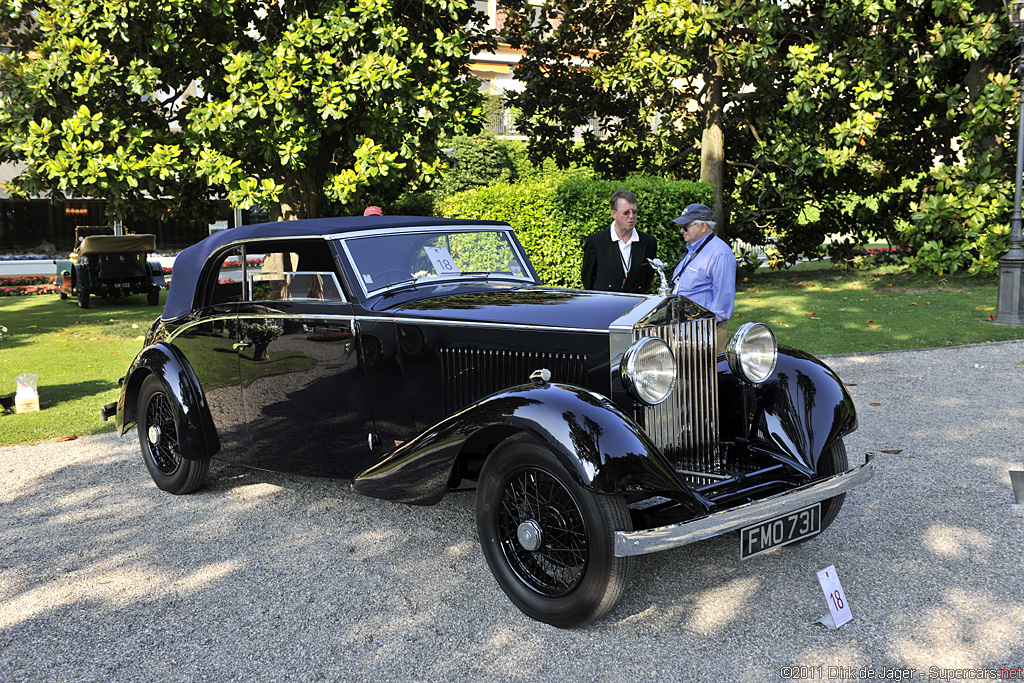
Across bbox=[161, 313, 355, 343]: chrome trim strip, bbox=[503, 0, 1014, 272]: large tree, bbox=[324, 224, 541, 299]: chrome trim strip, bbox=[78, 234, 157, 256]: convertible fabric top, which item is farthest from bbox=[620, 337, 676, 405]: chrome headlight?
bbox=[78, 234, 157, 256]: convertible fabric top

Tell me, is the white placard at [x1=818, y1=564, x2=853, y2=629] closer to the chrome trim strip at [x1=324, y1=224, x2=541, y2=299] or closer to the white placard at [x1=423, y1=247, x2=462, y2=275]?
the chrome trim strip at [x1=324, y1=224, x2=541, y2=299]

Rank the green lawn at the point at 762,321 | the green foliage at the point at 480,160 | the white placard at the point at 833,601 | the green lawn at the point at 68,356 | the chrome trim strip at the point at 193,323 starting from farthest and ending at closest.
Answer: the green foliage at the point at 480,160 → the green lawn at the point at 762,321 → the green lawn at the point at 68,356 → the chrome trim strip at the point at 193,323 → the white placard at the point at 833,601

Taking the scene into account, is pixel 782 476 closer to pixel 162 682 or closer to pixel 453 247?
pixel 453 247

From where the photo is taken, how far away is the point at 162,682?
3061mm

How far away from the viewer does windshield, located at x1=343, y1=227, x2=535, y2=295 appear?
465 centimetres

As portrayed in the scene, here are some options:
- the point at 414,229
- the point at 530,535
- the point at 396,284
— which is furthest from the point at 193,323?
the point at 530,535

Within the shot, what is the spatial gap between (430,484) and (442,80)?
8773 mm

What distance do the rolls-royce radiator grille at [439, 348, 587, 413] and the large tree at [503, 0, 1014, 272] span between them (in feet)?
38.7

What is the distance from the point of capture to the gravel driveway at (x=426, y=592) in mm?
3145

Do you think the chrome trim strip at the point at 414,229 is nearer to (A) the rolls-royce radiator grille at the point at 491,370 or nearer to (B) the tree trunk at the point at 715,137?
(A) the rolls-royce radiator grille at the point at 491,370

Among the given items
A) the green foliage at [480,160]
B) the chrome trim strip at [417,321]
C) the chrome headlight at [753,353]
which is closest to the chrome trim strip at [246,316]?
the chrome trim strip at [417,321]

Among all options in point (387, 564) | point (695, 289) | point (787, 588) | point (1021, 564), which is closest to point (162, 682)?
point (387, 564)

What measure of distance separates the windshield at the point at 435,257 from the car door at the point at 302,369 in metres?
0.20

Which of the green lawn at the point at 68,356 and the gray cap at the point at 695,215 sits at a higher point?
the gray cap at the point at 695,215
